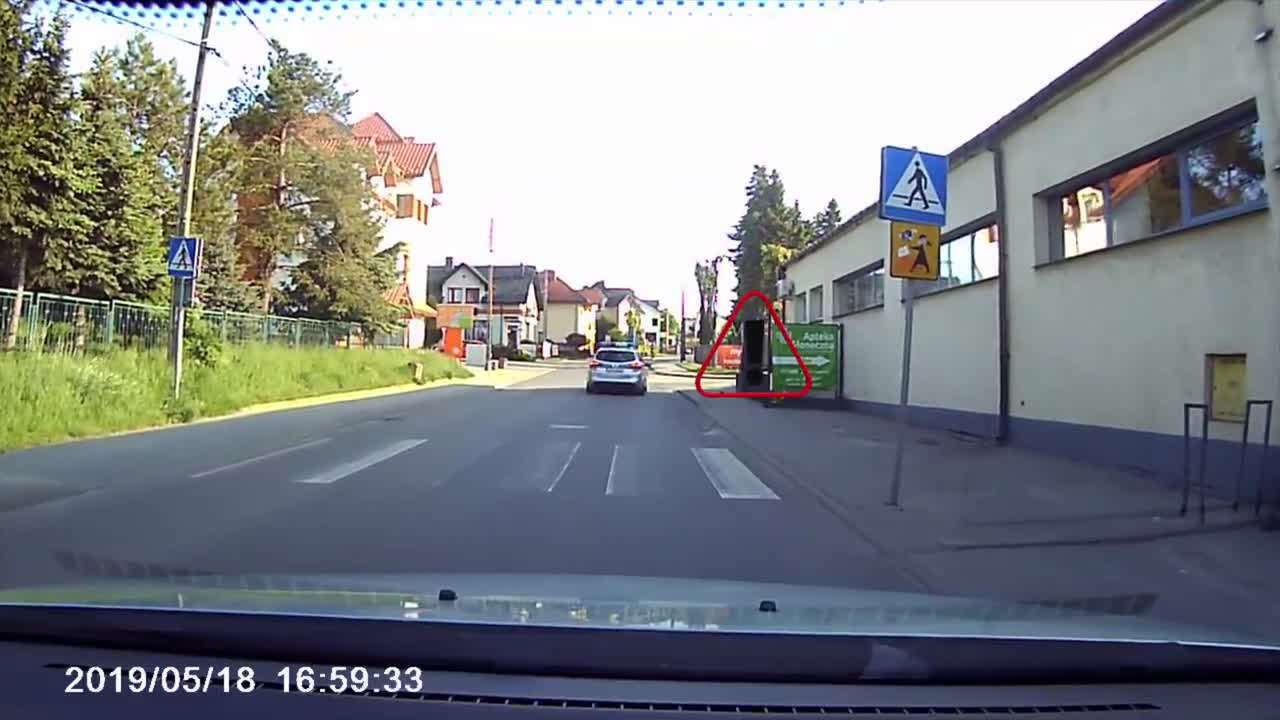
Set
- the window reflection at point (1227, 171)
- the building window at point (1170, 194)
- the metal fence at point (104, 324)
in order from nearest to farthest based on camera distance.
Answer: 1. the window reflection at point (1227, 171)
2. the building window at point (1170, 194)
3. the metal fence at point (104, 324)

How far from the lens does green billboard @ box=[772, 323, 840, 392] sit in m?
21.7

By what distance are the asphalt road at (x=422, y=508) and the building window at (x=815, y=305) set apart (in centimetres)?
1216

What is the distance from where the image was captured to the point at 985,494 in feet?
28.7

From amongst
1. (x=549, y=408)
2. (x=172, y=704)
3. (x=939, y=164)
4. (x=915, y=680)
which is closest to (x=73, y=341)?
(x=549, y=408)

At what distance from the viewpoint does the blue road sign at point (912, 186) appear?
321 inches

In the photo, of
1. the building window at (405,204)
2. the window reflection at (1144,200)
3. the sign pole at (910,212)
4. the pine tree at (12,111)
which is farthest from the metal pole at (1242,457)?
the building window at (405,204)

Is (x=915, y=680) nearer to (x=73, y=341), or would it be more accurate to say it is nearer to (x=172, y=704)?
(x=172, y=704)

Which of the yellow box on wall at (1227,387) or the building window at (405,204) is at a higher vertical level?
the building window at (405,204)

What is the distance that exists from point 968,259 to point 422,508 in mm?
10828

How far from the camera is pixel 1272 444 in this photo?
7770 millimetres

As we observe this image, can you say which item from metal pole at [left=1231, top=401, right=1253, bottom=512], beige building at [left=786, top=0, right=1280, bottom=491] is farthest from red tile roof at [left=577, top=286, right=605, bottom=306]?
metal pole at [left=1231, top=401, right=1253, bottom=512]

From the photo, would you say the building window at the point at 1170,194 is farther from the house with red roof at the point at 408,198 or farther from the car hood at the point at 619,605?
the house with red roof at the point at 408,198

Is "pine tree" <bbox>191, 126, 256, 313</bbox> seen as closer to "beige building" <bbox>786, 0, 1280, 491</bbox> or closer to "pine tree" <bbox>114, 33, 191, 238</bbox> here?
"pine tree" <bbox>114, 33, 191, 238</bbox>

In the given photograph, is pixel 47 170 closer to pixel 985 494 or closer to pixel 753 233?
pixel 985 494
